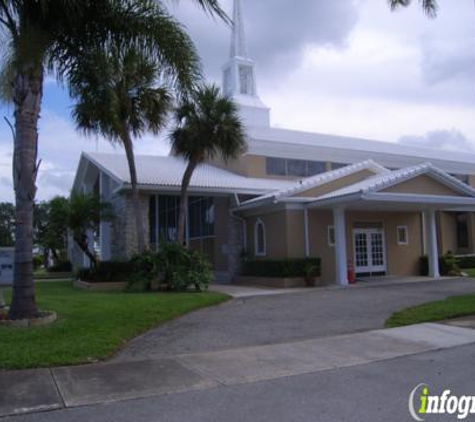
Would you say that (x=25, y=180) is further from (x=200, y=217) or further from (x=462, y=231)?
(x=462, y=231)

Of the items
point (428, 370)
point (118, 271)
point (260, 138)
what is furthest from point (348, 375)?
point (260, 138)

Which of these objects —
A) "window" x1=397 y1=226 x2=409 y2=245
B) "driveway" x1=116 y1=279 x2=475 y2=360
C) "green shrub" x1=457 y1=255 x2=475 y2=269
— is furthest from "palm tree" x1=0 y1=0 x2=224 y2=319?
"green shrub" x1=457 y1=255 x2=475 y2=269

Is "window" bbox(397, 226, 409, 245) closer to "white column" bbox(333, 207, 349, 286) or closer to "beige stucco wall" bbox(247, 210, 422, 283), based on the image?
"beige stucco wall" bbox(247, 210, 422, 283)

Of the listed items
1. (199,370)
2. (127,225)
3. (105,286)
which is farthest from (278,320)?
(127,225)

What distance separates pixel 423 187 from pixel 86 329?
49.3 ft

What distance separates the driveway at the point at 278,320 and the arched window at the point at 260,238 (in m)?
4.97

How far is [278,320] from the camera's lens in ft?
38.2

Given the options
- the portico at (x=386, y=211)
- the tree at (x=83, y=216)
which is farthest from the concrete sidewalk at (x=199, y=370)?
the tree at (x=83, y=216)

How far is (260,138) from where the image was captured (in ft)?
95.0

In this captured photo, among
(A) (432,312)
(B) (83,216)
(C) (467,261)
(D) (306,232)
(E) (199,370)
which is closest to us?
(E) (199,370)

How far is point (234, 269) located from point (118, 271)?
533 centimetres

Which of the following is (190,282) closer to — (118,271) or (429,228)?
(118,271)

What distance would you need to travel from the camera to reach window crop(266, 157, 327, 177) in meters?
28.6

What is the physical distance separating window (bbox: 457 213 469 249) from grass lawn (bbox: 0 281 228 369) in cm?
1872
